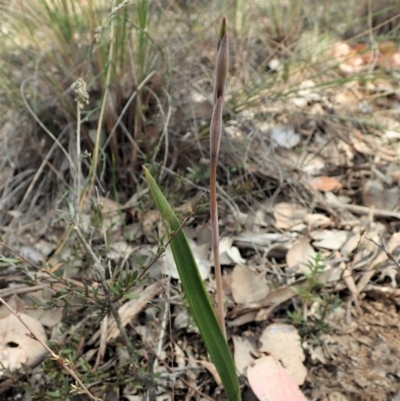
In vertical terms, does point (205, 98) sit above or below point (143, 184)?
above

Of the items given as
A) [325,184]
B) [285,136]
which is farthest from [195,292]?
[285,136]

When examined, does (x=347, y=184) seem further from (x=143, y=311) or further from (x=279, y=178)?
(x=143, y=311)

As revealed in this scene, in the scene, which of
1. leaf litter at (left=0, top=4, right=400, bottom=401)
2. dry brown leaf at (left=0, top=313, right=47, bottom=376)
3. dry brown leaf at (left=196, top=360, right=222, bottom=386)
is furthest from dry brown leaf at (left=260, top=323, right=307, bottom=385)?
dry brown leaf at (left=0, top=313, right=47, bottom=376)

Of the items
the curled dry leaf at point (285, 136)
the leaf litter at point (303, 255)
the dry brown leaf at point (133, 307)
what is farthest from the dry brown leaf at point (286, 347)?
the curled dry leaf at point (285, 136)

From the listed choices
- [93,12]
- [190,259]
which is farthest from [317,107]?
[190,259]

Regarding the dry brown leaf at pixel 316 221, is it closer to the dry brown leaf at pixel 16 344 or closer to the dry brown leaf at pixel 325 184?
the dry brown leaf at pixel 325 184

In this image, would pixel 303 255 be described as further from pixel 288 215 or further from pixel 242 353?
pixel 242 353
